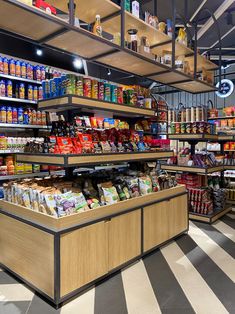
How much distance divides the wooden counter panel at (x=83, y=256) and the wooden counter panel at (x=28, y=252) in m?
0.11

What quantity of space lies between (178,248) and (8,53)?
392 centimetres

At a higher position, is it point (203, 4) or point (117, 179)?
point (203, 4)

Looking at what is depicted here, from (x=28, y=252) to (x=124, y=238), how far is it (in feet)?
3.09

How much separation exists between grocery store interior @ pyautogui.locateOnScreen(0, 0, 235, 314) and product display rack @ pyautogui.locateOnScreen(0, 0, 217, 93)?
0.01 m

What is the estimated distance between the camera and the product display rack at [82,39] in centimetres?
223

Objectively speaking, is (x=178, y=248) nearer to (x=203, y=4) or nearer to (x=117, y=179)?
(x=117, y=179)

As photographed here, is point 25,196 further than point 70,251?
Yes

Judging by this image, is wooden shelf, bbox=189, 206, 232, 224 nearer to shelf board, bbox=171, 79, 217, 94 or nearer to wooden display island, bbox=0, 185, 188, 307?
wooden display island, bbox=0, 185, 188, 307

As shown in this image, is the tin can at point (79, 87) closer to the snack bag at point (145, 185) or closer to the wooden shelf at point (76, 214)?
the wooden shelf at point (76, 214)

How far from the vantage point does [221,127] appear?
297 inches

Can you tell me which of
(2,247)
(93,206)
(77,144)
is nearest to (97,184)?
(93,206)

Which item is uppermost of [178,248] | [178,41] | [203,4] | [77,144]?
[203,4]

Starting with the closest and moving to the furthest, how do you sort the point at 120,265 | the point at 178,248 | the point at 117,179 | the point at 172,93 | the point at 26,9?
1. the point at 26,9
2. the point at 120,265
3. the point at 117,179
4. the point at 178,248
5. the point at 172,93

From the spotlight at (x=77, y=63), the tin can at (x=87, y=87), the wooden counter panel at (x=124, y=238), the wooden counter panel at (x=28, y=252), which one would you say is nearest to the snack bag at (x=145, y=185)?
the wooden counter panel at (x=124, y=238)
